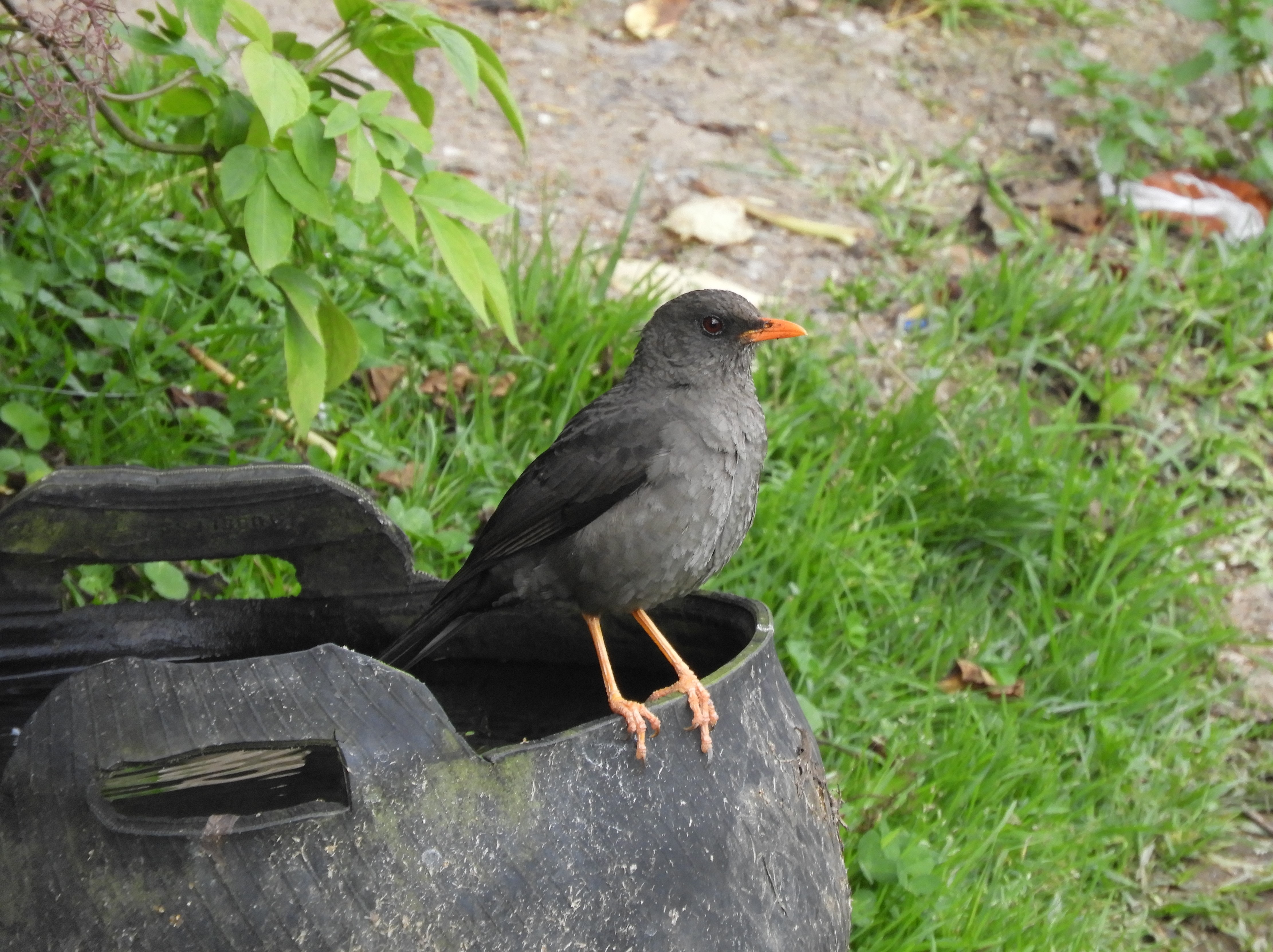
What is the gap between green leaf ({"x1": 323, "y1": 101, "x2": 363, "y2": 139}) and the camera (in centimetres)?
267

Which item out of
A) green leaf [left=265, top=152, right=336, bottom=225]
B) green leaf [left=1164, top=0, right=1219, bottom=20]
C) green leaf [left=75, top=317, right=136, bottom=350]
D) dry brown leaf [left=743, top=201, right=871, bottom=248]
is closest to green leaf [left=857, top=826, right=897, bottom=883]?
green leaf [left=265, top=152, right=336, bottom=225]

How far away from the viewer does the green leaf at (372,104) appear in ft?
9.02

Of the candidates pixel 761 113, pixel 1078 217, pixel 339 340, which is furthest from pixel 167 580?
pixel 1078 217

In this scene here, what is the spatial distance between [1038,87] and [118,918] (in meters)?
6.50

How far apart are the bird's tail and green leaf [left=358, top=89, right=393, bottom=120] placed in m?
1.04

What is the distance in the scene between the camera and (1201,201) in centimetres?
614

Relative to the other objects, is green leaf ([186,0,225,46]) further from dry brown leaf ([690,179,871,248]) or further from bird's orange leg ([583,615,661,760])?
dry brown leaf ([690,179,871,248])

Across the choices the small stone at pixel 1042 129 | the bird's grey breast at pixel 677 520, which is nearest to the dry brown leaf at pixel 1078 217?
the small stone at pixel 1042 129

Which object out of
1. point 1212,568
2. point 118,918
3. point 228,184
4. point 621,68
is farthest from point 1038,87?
point 118,918

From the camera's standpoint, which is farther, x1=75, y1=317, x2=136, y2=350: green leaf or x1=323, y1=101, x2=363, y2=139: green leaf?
x1=75, y1=317, x2=136, y2=350: green leaf

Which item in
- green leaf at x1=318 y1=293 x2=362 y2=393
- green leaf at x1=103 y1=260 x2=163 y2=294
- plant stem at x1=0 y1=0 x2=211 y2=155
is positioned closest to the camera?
plant stem at x1=0 y1=0 x2=211 y2=155

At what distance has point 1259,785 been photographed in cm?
420

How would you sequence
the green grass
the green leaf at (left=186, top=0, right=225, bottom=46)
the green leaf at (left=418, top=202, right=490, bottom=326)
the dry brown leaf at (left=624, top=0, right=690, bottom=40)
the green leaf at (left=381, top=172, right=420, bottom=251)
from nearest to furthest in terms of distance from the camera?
the green leaf at (left=186, top=0, right=225, bottom=46) → the green leaf at (left=381, top=172, right=420, bottom=251) → the green leaf at (left=418, top=202, right=490, bottom=326) → the green grass → the dry brown leaf at (left=624, top=0, right=690, bottom=40)

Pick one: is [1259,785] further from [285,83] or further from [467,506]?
[285,83]
